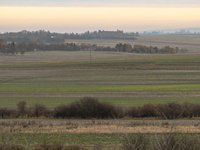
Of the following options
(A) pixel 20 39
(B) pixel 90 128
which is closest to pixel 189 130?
(B) pixel 90 128

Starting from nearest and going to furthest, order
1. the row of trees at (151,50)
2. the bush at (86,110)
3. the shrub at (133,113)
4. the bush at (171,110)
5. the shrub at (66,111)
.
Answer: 1. the bush at (171,110)
2. the shrub at (133,113)
3. the bush at (86,110)
4. the shrub at (66,111)
5. the row of trees at (151,50)

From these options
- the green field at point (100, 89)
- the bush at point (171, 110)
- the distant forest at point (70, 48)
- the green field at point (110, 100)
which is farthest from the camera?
the distant forest at point (70, 48)

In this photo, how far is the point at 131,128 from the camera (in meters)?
16.9

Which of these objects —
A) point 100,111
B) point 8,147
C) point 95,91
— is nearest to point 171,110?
point 100,111

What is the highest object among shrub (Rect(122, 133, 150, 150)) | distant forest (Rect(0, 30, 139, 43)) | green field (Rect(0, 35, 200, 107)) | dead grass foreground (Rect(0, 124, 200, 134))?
distant forest (Rect(0, 30, 139, 43))

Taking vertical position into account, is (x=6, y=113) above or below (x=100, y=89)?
above

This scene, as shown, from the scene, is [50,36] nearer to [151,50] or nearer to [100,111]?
[151,50]

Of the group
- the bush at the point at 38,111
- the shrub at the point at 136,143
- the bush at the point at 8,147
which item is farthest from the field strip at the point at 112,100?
the shrub at the point at 136,143

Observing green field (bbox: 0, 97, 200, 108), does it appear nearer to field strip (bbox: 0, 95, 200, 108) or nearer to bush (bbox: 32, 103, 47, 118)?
field strip (bbox: 0, 95, 200, 108)

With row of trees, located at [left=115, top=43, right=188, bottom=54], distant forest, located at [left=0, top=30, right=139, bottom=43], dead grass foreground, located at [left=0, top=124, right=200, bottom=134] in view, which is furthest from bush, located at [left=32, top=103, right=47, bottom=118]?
distant forest, located at [left=0, top=30, right=139, bottom=43]

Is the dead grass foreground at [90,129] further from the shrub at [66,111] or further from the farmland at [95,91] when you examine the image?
the shrub at [66,111]

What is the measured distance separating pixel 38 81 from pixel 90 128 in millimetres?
23136

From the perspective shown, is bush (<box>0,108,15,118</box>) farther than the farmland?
Yes

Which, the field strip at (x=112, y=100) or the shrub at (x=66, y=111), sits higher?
the shrub at (x=66, y=111)
